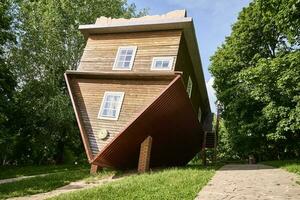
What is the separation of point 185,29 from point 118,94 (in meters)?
5.18

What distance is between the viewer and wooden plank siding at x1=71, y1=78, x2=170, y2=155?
16.3 meters

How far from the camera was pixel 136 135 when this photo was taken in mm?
16438

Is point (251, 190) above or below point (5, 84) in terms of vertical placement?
below

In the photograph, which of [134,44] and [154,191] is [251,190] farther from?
[134,44]

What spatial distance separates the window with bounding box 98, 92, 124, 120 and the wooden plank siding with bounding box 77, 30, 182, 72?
6.15 feet

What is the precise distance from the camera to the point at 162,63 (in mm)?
17531

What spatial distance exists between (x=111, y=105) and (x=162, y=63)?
3560 mm

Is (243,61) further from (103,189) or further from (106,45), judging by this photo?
(103,189)

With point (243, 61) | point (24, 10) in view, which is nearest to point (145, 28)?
point (243, 61)

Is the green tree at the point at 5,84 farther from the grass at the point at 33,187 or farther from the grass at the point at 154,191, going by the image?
the grass at the point at 154,191

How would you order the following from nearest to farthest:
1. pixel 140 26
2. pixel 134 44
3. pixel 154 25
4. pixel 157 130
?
pixel 157 130 → pixel 154 25 → pixel 140 26 → pixel 134 44

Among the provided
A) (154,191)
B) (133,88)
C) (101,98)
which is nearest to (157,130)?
(133,88)

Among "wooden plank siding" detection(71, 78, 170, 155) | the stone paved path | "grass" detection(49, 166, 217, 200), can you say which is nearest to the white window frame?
"wooden plank siding" detection(71, 78, 170, 155)

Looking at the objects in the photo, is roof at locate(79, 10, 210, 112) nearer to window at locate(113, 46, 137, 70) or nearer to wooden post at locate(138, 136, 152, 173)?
window at locate(113, 46, 137, 70)
